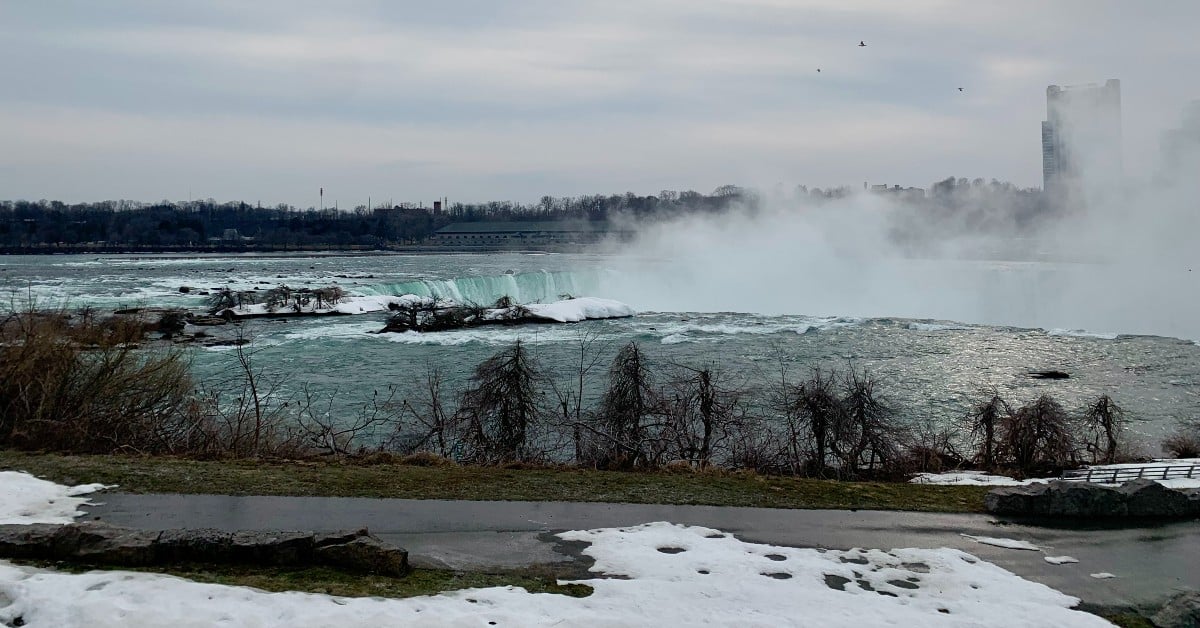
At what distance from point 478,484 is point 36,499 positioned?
14.8ft

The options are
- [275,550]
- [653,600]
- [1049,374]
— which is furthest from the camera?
[1049,374]

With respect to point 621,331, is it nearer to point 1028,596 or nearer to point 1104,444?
point 1104,444

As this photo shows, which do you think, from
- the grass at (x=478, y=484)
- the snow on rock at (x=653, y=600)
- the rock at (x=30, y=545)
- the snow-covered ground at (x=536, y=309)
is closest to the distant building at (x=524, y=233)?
the snow-covered ground at (x=536, y=309)

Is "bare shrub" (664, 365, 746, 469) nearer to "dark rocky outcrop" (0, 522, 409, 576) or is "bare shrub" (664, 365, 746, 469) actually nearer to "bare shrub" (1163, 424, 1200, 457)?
"dark rocky outcrop" (0, 522, 409, 576)

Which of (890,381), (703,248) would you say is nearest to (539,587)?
(890,381)

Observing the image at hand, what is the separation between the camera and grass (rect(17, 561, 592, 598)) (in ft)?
22.3

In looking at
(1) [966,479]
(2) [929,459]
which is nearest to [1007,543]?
(1) [966,479]

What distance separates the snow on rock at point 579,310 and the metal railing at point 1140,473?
112 feet

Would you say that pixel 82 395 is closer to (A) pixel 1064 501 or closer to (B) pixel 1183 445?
(A) pixel 1064 501

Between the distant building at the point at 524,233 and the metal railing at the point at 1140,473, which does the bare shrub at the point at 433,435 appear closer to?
the metal railing at the point at 1140,473

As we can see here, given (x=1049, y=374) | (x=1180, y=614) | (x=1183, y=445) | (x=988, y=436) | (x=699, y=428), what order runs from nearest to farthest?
(x=1180, y=614)
(x=988, y=436)
(x=1183, y=445)
(x=699, y=428)
(x=1049, y=374)

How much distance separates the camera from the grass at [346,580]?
680 centimetres

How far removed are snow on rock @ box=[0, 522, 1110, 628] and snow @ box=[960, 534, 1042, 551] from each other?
0.76 metres

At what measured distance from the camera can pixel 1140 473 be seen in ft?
38.5
